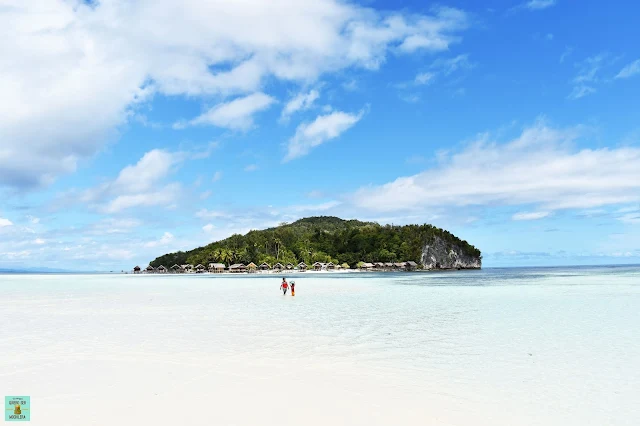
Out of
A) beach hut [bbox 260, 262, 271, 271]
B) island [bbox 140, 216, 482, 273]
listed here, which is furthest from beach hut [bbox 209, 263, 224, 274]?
beach hut [bbox 260, 262, 271, 271]

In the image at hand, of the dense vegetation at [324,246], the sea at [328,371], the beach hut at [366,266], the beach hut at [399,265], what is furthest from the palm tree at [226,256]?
the sea at [328,371]

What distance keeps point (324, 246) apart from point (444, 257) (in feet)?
120

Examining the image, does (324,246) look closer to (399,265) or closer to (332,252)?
(332,252)

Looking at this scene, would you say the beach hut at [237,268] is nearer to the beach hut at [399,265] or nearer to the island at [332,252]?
the island at [332,252]

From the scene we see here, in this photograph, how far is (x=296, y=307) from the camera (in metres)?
20.0

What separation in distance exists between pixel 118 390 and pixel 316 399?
122 inches

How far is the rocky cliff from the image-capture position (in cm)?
12962

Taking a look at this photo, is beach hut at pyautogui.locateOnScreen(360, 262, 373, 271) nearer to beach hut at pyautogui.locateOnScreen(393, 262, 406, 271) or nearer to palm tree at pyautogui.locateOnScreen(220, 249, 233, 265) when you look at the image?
beach hut at pyautogui.locateOnScreen(393, 262, 406, 271)

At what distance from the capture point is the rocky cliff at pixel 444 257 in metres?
130

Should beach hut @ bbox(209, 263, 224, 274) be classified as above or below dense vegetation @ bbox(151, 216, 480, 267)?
below

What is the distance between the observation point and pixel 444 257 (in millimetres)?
138375

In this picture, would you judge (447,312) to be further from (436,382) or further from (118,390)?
(118,390)

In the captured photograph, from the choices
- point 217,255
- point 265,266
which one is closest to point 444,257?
point 265,266

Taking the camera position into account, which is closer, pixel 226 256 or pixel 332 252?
pixel 226 256
